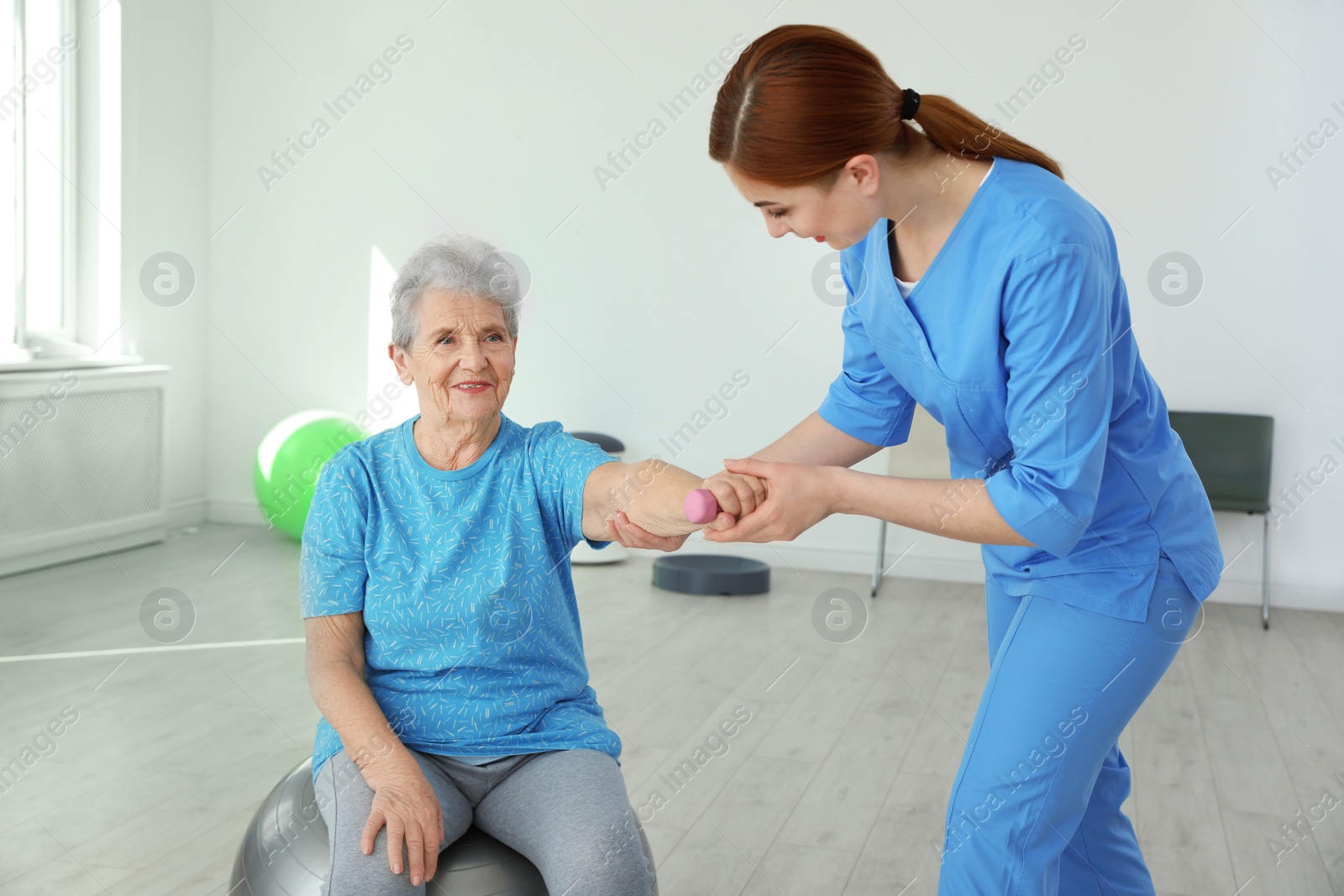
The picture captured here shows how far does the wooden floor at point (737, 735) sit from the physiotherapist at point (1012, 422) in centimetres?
98

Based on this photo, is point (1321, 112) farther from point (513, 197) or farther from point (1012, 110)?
point (513, 197)

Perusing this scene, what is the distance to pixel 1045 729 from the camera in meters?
1.27

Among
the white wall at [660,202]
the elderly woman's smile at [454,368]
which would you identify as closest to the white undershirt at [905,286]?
the elderly woman's smile at [454,368]

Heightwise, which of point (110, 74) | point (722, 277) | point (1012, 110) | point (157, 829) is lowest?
point (157, 829)

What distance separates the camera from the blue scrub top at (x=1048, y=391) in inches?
47.6

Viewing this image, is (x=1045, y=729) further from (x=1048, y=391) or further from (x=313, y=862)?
(x=313, y=862)

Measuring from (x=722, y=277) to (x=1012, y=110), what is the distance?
1.29 meters

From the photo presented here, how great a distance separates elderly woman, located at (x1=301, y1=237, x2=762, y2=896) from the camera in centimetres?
143

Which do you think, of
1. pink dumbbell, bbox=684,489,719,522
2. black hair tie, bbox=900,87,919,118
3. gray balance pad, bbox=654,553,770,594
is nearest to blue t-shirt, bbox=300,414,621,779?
pink dumbbell, bbox=684,489,719,522

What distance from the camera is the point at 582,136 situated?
15.9 ft

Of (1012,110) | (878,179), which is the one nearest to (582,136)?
(1012,110)

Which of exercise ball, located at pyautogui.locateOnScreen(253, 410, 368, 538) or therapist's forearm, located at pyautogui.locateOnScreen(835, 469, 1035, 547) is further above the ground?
therapist's forearm, located at pyautogui.locateOnScreen(835, 469, 1035, 547)

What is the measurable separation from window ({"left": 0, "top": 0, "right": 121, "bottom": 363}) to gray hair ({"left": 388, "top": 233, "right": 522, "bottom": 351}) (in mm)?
3434

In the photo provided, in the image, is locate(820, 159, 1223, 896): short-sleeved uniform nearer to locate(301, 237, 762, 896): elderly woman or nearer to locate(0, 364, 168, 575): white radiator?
locate(301, 237, 762, 896): elderly woman
